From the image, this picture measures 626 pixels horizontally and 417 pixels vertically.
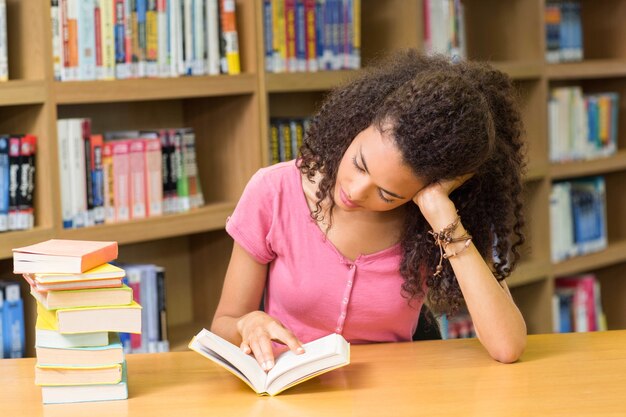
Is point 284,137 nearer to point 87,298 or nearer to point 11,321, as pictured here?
point 11,321

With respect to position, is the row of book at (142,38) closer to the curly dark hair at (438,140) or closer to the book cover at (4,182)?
the book cover at (4,182)

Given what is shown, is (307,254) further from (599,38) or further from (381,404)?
(599,38)

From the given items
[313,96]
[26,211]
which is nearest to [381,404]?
[26,211]

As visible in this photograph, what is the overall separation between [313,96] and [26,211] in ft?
3.94

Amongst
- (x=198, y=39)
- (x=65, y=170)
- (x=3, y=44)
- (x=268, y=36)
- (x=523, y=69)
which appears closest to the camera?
(x=3, y=44)

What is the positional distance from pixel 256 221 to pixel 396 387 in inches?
19.3

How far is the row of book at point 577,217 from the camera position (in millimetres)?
3551

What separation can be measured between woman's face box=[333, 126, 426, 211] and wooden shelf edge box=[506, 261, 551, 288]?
1.84m

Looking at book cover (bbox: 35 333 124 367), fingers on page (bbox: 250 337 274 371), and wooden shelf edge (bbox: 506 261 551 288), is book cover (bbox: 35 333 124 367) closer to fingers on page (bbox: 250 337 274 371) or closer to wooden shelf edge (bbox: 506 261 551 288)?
fingers on page (bbox: 250 337 274 371)

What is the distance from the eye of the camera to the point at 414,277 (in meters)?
1.76

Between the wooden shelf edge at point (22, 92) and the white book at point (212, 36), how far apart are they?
1.71 ft

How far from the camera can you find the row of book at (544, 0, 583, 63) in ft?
11.5

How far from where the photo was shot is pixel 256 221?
5.84 feet

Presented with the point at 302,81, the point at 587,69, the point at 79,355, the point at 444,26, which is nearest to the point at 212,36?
the point at 302,81
